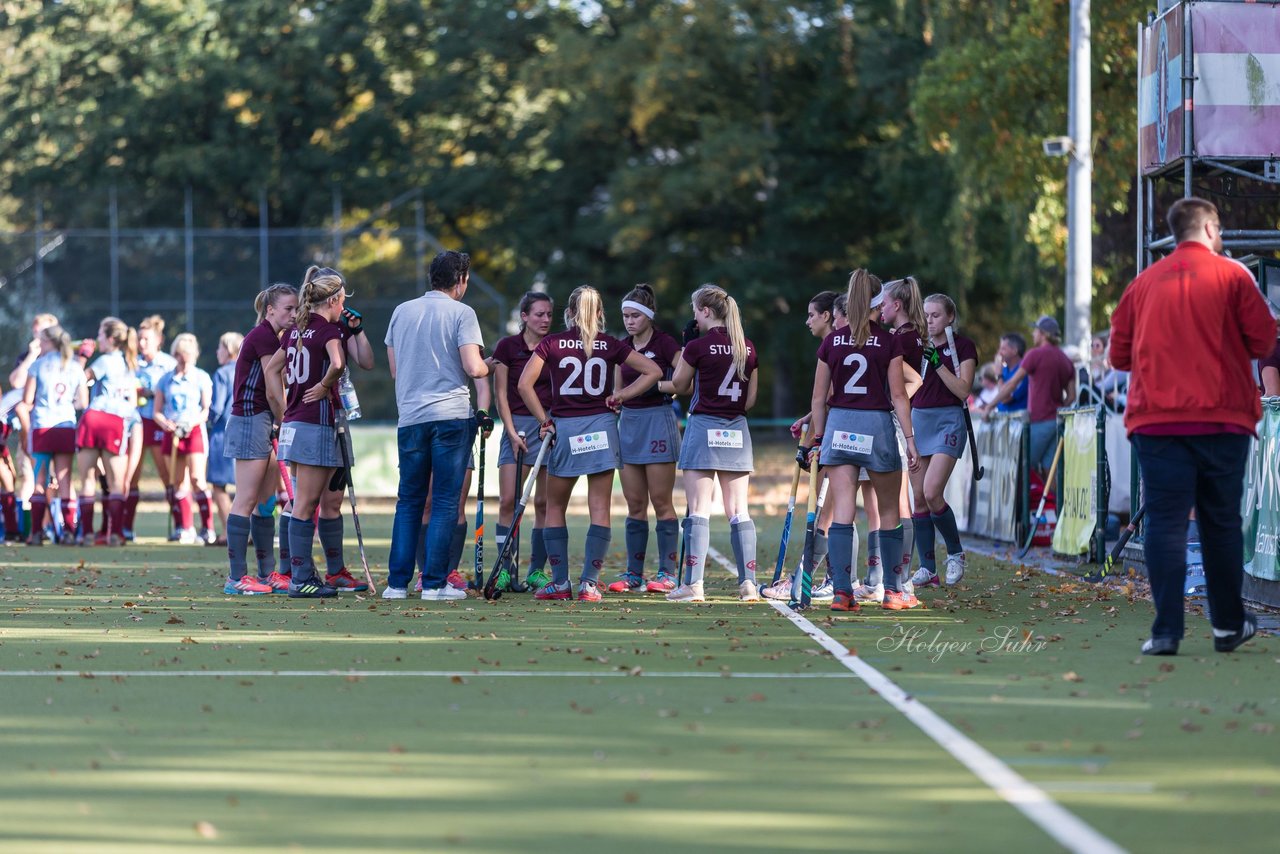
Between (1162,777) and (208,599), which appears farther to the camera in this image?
(208,599)

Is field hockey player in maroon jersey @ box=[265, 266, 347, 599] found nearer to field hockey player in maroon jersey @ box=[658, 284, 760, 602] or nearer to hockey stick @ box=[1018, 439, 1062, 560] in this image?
field hockey player in maroon jersey @ box=[658, 284, 760, 602]

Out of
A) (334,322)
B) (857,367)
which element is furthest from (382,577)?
(857,367)

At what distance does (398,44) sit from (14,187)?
10.4 metres

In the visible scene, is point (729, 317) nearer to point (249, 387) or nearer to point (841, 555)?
point (841, 555)

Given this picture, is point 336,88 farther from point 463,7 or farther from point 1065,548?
point 1065,548

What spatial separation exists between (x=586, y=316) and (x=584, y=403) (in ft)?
1.78

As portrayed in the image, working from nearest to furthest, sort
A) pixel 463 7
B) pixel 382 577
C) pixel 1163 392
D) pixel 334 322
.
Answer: pixel 1163 392 → pixel 334 322 → pixel 382 577 → pixel 463 7

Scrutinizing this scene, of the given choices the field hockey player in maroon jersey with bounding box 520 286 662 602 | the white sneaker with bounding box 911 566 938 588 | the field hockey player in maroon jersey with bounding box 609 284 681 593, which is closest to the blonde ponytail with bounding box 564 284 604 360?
the field hockey player in maroon jersey with bounding box 520 286 662 602

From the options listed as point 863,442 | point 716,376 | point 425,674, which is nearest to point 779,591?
point 716,376

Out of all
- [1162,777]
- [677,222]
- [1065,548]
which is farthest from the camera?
[677,222]

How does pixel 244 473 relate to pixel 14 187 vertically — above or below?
below

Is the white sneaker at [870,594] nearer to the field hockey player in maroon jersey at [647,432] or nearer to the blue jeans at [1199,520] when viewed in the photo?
the field hockey player in maroon jersey at [647,432]

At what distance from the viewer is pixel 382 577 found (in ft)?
47.5

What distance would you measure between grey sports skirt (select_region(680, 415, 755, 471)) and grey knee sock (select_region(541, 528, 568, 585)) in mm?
901
